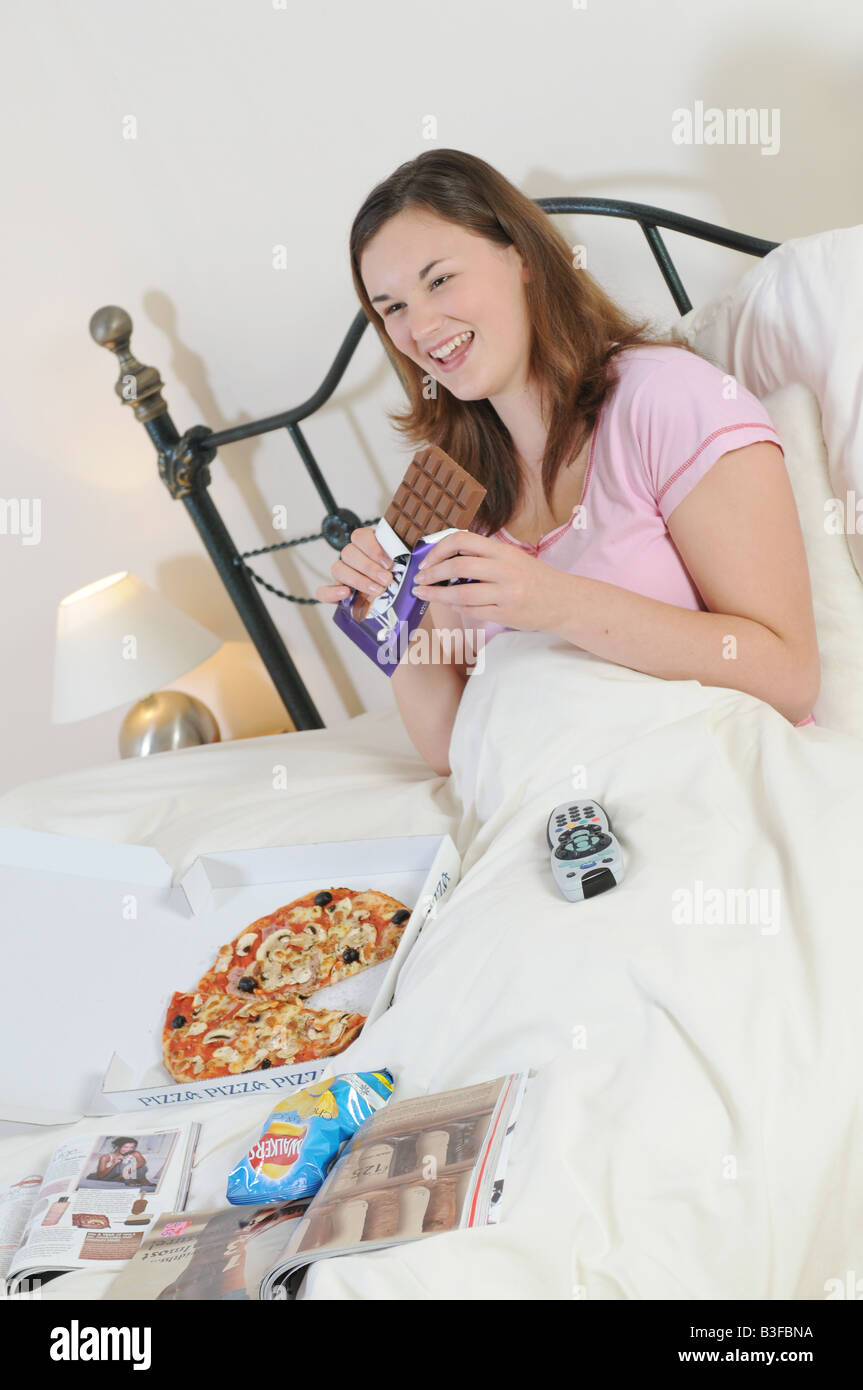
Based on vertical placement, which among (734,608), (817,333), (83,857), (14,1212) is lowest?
(14,1212)

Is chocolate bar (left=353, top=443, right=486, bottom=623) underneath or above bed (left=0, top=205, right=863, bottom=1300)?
above

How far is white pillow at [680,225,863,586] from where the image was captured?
124cm

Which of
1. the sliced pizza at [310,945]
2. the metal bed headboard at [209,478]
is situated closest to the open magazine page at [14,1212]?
the sliced pizza at [310,945]

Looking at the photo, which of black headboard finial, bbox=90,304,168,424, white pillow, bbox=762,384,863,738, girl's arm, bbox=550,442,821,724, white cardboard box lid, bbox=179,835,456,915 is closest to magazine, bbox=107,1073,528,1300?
white cardboard box lid, bbox=179,835,456,915

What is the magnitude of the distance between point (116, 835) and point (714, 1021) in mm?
1014

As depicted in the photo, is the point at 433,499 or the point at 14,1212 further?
the point at 433,499

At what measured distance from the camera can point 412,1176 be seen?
744mm

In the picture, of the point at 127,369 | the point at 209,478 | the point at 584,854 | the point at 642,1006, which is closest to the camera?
the point at 642,1006

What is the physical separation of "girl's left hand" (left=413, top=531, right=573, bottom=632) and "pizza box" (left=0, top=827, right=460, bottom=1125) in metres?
0.25

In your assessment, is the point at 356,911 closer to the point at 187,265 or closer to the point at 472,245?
the point at 472,245

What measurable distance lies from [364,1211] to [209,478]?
5.55 ft

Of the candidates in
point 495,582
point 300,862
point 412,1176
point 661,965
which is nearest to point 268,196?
point 495,582

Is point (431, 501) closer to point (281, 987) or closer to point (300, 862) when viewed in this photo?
point (300, 862)

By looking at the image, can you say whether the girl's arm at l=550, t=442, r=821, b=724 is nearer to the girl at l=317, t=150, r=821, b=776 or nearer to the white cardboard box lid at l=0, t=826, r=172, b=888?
the girl at l=317, t=150, r=821, b=776
